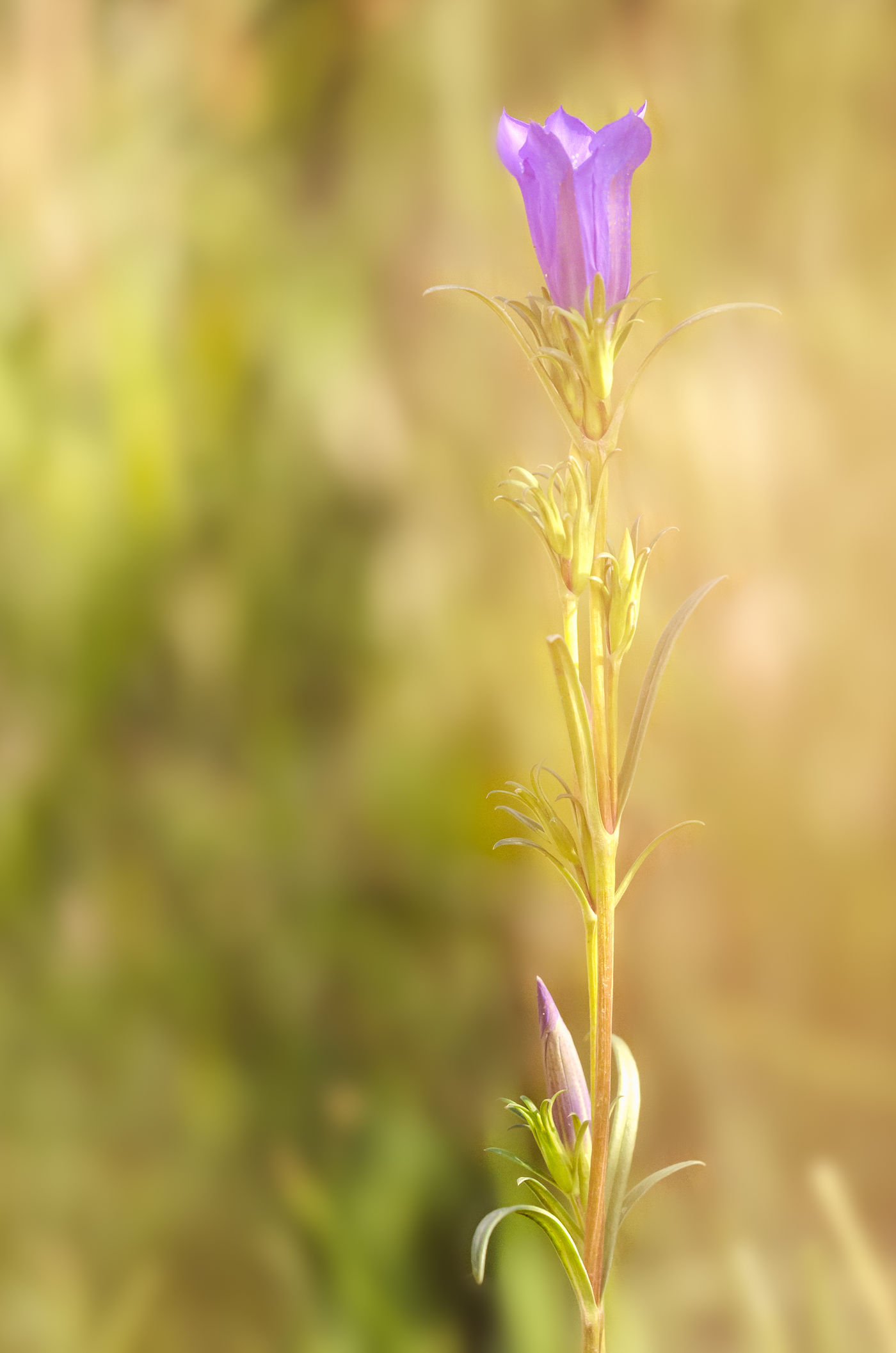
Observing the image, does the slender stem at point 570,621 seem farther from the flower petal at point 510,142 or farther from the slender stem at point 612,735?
the flower petal at point 510,142

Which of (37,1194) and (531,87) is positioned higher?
(531,87)

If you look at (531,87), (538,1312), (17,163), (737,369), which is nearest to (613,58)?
(531,87)

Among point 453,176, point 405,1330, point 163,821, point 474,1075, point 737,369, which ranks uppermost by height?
point 453,176

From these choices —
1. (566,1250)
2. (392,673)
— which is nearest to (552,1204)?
(566,1250)

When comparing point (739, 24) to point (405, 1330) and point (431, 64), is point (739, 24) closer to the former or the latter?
point (431, 64)

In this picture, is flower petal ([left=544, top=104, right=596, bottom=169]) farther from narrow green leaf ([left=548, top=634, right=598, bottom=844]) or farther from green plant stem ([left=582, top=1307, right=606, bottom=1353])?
green plant stem ([left=582, top=1307, right=606, bottom=1353])

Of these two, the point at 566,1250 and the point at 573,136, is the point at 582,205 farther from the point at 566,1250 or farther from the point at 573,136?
the point at 566,1250

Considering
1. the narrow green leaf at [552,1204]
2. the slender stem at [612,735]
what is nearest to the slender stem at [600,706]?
the slender stem at [612,735]

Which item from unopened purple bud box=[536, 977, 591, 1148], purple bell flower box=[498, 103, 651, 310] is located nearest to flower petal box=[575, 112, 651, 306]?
purple bell flower box=[498, 103, 651, 310]
